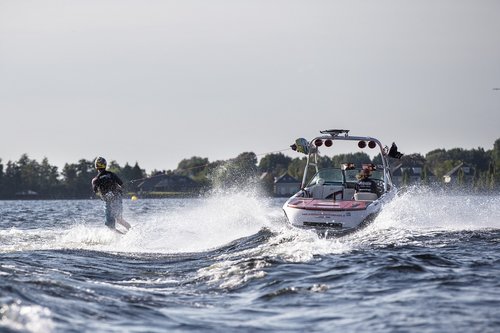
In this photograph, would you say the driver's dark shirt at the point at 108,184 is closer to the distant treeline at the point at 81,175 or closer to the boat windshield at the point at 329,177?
the boat windshield at the point at 329,177

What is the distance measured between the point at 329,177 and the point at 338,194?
71 cm

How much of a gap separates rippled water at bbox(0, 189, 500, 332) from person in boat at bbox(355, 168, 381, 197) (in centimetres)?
86

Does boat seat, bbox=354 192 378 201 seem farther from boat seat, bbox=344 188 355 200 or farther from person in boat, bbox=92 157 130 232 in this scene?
person in boat, bbox=92 157 130 232

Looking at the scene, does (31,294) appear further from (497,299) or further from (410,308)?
(497,299)

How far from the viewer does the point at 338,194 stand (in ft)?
76.1

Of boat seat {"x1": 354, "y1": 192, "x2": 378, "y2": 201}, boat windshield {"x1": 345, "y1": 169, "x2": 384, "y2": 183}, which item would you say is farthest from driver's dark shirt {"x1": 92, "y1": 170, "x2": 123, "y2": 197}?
boat windshield {"x1": 345, "y1": 169, "x2": 384, "y2": 183}

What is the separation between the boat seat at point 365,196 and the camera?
2214 cm

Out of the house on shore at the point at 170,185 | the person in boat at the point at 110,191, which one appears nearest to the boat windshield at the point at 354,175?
the person in boat at the point at 110,191

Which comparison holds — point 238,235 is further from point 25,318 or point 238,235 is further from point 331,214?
point 25,318

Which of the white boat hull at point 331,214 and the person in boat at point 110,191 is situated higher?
the person in boat at point 110,191

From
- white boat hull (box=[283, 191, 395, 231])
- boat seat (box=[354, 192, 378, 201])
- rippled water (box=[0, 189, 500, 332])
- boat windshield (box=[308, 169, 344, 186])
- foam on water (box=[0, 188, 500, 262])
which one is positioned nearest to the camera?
rippled water (box=[0, 189, 500, 332])

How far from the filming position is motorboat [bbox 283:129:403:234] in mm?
20328

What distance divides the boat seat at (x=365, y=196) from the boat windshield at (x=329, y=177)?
56.1 inches

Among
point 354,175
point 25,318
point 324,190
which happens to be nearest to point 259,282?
point 25,318
